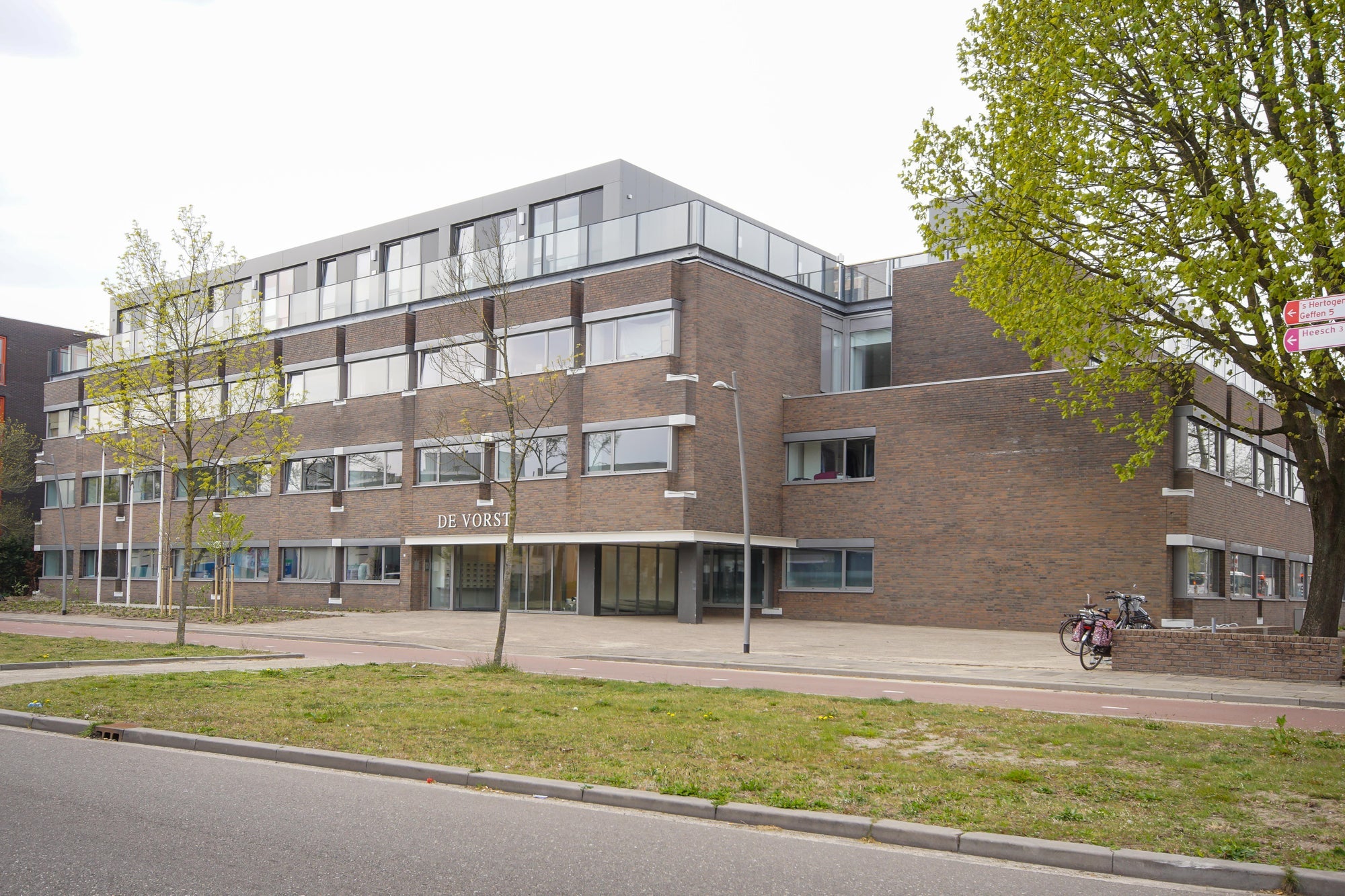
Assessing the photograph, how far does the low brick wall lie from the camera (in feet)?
57.1

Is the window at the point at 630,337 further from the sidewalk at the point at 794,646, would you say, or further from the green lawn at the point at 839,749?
the green lawn at the point at 839,749

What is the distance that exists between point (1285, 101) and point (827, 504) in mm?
21394

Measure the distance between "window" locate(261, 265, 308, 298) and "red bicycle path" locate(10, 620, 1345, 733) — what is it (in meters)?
25.8

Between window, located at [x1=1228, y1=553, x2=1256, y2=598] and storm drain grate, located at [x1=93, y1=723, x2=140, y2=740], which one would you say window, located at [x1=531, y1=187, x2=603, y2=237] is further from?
storm drain grate, located at [x1=93, y1=723, x2=140, y2=740]

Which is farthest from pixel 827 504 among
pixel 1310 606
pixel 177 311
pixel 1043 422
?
pixel 177 311

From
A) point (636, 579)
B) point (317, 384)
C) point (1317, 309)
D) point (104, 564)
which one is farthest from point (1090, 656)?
point (104, 564)

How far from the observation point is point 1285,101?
1619 centimetres

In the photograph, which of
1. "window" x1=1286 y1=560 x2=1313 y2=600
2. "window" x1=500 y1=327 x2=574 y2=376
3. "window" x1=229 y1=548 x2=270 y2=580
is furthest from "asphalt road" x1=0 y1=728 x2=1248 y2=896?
"window" x1=229 y1=548 x2=270 y2=580

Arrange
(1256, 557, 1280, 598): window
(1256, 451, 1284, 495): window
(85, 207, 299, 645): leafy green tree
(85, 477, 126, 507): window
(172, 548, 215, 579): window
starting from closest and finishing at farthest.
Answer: (85, 207, 299, 645): leafy green tree < (1256, 557, 1280, 598): window < (1256, 451, 1284, 495): window < (172, 548, 215, 579): window < (85, 477, 126, 507): window

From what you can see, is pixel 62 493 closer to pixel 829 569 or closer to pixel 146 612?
pixel 146 612

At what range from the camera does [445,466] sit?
128 feet

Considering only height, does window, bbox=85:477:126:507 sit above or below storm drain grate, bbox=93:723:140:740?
above

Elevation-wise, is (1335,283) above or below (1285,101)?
below

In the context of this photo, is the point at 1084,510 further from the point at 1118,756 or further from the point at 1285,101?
the point at 1118,756
